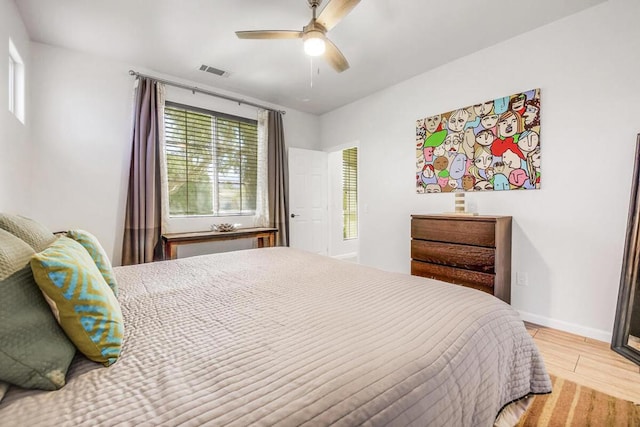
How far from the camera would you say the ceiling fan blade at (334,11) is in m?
1.80

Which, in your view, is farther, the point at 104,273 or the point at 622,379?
the point at 622,379

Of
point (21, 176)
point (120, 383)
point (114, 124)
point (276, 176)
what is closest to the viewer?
point (120, 383)

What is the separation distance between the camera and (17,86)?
2.53 m

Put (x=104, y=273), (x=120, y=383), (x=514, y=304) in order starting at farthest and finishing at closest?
(x=514, y=304)
(x=104, y=273)
(x=120, y=383)

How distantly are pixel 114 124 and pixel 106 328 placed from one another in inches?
127

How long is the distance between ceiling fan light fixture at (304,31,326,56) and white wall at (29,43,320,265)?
2.41m

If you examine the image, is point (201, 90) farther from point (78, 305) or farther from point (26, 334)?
point (26, 334)

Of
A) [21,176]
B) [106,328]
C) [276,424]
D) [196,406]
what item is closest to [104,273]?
[106,328]

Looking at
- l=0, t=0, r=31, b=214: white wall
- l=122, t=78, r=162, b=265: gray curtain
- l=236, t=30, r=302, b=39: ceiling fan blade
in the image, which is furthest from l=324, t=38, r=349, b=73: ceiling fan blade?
l=0, t=0, r=31, b=214: white wall

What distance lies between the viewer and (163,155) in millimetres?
3395

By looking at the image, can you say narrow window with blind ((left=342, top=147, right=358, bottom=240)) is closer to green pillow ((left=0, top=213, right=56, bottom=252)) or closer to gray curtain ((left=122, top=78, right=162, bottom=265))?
gray curtain ((left=122, top=78, right=162, bottom=265))

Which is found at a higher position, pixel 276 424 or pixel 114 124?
pixel 114 124

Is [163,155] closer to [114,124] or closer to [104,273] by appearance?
[114,124]

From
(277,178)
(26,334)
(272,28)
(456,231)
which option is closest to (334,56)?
(272,28)
